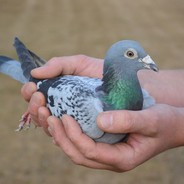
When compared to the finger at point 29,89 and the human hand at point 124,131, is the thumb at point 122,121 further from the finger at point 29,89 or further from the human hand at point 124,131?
the finger at point 29,89

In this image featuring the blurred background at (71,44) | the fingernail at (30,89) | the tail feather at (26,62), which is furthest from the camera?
the blurred background at (71,44)

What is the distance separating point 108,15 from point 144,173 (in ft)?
13.9

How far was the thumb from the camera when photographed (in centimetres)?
189

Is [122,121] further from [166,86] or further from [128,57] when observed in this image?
[166,86]

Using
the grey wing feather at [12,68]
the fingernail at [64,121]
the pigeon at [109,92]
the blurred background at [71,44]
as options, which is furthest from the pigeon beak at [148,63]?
the blurred background at [71,44]

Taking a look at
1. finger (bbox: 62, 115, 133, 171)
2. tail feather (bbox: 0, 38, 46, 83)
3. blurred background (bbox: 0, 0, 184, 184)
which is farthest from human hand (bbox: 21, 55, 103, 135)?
blurred background (bbox: 0, 0, 184, 184)

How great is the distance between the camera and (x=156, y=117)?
80.6 inches

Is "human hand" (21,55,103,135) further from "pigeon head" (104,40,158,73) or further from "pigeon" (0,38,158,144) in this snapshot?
"pigeon head" (104,40,158,73)

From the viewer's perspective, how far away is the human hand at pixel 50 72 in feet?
7.37

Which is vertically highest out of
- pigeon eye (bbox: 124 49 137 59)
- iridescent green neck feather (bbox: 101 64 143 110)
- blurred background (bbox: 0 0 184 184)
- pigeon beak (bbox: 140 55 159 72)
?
pigeon eye (bbox: 124 49 137 59)

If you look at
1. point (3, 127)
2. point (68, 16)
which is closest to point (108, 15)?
point (68, 16)

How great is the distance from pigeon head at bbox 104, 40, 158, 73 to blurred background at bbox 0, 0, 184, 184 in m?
1.74

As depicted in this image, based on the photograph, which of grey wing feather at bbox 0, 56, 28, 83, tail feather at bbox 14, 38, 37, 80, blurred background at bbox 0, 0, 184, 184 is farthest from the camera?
blurred background at bbox 0, 0, 184, 184

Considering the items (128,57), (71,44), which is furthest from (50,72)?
(71,44)
